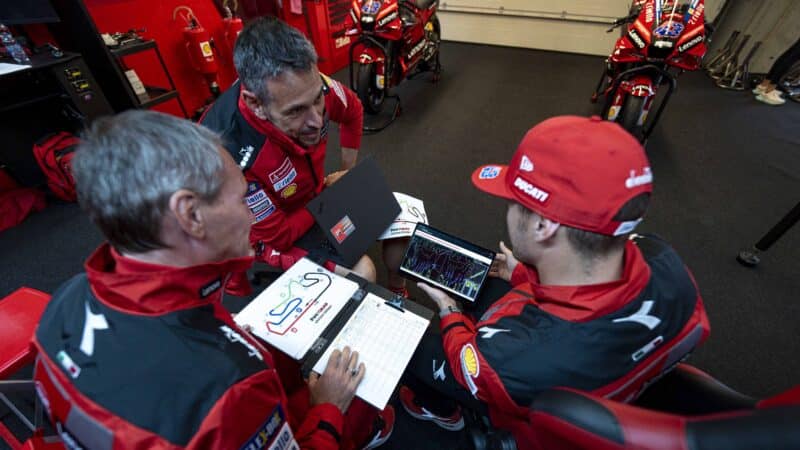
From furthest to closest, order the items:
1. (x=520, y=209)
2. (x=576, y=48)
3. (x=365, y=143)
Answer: (x=576, y=48) < (x=365, y=143) < (x=520, y=209)

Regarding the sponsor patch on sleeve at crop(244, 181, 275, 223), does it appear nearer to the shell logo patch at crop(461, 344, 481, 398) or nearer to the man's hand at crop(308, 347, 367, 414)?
the man's hand at crop(308, 347, 367, 414)

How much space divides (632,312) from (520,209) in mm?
282

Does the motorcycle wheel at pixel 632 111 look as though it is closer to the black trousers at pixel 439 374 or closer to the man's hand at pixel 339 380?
the black trousers at pixel 439 374

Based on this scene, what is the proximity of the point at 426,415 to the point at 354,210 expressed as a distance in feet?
2.57

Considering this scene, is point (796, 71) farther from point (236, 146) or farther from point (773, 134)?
point (236, 146)

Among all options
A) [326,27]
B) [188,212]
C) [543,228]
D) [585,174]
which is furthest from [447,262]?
[326,27]

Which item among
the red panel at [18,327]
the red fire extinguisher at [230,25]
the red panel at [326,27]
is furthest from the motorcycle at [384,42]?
the red panel at [18,327]

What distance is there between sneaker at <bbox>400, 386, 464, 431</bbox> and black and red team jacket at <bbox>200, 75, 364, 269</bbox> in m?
0.65

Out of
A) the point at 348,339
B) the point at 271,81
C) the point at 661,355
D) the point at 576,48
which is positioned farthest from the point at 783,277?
the point at 576,48

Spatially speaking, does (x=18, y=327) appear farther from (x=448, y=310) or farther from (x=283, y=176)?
(x=448, y=310)

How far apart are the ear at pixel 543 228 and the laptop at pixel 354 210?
0.66 m

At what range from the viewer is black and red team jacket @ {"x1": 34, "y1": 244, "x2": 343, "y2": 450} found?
0.45m

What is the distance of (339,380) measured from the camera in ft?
2.40

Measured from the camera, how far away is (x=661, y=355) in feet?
2.06
